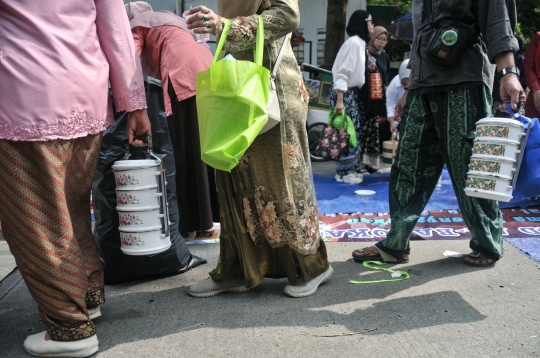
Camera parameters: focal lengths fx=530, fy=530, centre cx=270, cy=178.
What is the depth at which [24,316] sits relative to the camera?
8.36 feet

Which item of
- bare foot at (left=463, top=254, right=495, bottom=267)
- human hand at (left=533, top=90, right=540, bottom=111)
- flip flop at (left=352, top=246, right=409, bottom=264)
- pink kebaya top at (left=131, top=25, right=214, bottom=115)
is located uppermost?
pink kebaya top at (left=131, top=25, right=214, bottom=115)

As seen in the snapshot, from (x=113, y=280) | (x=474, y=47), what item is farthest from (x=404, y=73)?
(x=113, y=280)

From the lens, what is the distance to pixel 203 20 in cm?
223

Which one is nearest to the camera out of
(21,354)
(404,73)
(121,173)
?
(21,354)

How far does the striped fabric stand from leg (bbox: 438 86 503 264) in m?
1.90

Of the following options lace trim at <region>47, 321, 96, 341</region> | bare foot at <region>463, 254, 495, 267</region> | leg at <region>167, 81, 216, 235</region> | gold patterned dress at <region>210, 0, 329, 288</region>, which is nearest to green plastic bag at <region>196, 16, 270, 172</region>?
gold patterned dress at <region>210, 0, 329, 288</region>

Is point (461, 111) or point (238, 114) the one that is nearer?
point (238, 114)

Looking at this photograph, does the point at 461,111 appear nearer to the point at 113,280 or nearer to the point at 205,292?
the point at 205,292

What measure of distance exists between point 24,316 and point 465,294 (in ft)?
7.16

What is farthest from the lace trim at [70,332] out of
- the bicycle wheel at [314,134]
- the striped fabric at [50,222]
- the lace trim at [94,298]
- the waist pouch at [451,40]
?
the bicycle wheel at [314,134]

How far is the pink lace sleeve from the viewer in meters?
2.16

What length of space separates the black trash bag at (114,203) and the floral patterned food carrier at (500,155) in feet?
5.38

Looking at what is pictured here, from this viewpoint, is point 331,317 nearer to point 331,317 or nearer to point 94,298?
point 331,317

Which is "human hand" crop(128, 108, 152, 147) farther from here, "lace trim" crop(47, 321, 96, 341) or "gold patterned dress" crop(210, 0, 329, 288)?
"lace trim" crop(47, 321, 96, 341)
